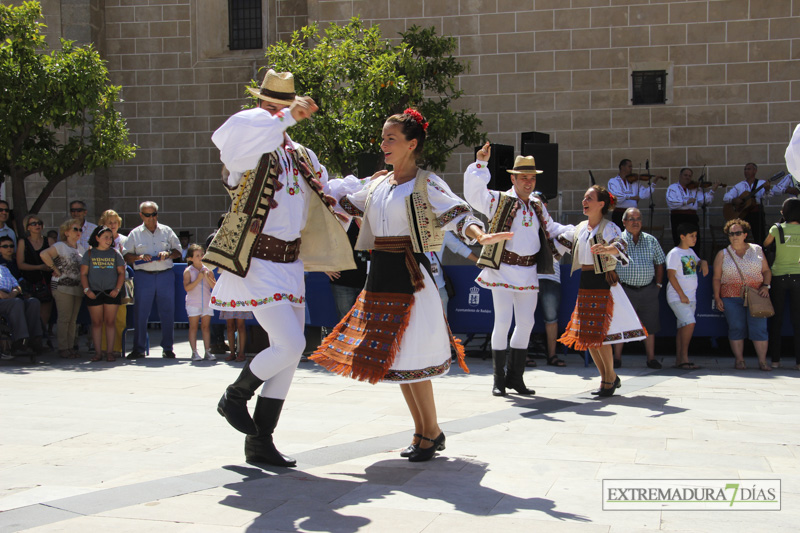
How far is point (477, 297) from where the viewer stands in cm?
1040

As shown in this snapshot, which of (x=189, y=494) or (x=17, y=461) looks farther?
(x=17, y=461)

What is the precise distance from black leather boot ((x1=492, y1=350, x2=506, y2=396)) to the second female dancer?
2.46m

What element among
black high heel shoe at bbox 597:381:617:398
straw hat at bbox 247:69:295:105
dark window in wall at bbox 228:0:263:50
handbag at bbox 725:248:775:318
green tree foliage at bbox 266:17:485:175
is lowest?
black high heel shoe at bbox 597:381:617:398

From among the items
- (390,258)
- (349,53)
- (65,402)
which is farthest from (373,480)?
(349,53)

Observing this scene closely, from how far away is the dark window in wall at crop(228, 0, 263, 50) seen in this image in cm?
1762

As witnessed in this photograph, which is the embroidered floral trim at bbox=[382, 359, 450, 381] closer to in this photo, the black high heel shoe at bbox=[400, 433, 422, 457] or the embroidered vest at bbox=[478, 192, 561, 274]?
the black high heel shoe at bbox=[400, 433, 422, 457]

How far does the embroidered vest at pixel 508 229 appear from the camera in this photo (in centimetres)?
709

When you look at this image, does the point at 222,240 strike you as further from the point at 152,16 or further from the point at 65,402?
the point at 152,16

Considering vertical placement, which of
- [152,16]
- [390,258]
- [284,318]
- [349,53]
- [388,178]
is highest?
[152,16]

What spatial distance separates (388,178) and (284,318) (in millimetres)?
1084

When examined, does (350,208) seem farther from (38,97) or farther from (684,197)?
(684,197)

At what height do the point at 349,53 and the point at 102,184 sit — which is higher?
the point at 349,53

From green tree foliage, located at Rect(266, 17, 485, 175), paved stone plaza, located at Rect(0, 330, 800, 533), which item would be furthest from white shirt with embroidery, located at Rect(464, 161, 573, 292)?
green tree foliage, located at Rect(266, 17, 485, 175)

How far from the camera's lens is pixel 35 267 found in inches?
417
